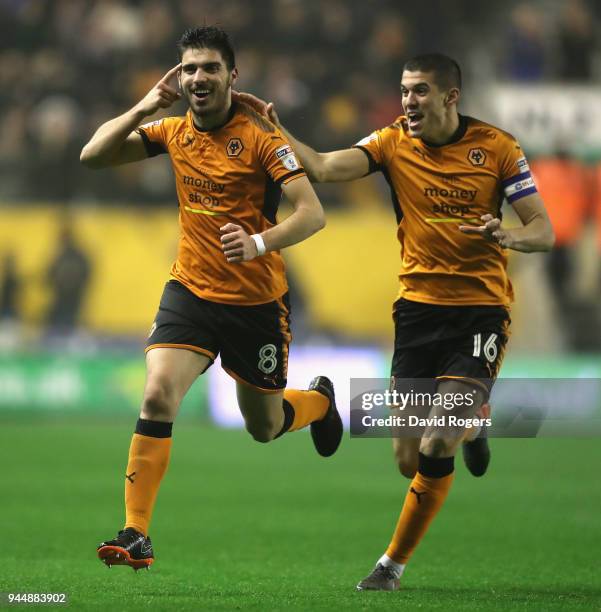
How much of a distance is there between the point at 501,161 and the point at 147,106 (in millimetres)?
1789

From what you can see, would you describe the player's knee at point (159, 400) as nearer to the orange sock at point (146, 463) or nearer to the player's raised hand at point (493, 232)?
the orange sock at point (146, 463)

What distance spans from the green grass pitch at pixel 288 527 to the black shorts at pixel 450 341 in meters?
1.06

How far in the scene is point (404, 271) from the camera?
6.63 meters

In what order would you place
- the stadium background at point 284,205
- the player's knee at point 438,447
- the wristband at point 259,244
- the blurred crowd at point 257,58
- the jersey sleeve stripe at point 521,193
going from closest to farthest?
the wristband at point 259,244 → the player's knee at point 438,447 → the jersey sleeve stripe at point 521,193 → the stadium background at point 284,205 → the blurred crowd at point 257,58

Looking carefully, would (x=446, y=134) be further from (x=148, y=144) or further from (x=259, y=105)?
(x=148, y=144)

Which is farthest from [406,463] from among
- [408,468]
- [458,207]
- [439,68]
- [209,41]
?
[209,41]

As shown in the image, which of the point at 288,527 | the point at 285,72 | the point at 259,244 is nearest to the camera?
the point at 259,244

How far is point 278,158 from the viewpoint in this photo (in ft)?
20.0

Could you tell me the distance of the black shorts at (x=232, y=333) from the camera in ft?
20.2

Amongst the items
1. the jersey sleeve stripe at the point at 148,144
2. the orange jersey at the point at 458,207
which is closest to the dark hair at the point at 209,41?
the jersey sleeve stripe at the point at 148,144

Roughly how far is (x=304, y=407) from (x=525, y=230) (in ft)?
5.98

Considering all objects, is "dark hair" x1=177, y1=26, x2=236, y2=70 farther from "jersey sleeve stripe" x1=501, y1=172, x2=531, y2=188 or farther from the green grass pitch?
the green grass pitch

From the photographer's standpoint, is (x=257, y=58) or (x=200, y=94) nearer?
(x=200, y=94)

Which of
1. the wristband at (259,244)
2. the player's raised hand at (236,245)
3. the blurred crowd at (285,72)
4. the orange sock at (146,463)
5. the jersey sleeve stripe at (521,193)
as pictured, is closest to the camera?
the player's raised hand at (236,245)
